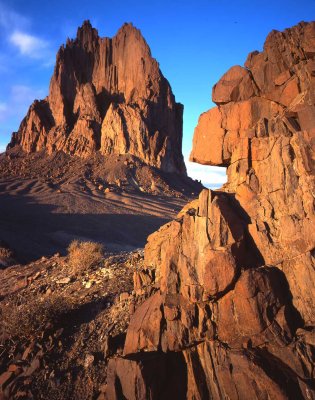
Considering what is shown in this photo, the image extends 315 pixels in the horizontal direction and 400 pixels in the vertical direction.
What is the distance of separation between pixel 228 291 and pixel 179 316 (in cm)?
124

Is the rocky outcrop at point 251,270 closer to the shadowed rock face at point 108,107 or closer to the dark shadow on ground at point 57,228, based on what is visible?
the dark shadow on ground at point 57,228

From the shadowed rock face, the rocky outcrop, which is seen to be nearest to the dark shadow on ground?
the rocky outcrop

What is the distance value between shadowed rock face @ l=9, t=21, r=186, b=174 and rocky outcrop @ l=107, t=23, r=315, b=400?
2259 inches

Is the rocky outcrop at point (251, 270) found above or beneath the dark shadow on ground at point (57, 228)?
above

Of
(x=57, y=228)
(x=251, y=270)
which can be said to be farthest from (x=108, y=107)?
(x=251, y=270)

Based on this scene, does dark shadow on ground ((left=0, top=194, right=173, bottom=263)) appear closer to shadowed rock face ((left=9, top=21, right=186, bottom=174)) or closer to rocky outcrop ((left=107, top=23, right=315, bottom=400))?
rocky outcrop ((left=107, top=23, right=315, bottom=400))

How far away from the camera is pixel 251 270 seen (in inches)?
250

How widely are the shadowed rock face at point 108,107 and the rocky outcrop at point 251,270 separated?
57366mm

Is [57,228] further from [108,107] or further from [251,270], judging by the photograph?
[108,107]

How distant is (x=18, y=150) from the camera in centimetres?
7256

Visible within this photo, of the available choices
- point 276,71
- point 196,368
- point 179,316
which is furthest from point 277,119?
point 196,368

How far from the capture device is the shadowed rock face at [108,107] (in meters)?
65.6

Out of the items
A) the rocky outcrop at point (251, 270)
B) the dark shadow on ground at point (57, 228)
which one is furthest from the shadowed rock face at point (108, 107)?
the rocky outcrop at point (251, 270)

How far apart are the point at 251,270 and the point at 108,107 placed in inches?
2761
